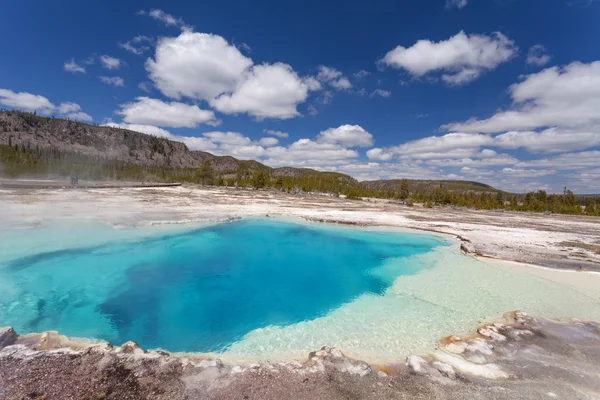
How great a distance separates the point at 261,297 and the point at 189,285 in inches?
148

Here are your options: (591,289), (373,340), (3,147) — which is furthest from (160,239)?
(3,147)

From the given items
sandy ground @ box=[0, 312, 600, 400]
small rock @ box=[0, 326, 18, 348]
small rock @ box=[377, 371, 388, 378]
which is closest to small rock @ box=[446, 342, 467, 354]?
sandy ground @ box=[0, 312, 600, 400]

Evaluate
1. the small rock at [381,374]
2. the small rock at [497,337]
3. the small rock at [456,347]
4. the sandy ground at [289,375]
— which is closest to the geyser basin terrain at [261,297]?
the small rock at [456,347]

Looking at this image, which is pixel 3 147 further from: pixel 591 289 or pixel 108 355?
pixel 591 289

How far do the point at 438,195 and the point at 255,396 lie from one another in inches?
3783

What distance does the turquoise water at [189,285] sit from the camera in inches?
370

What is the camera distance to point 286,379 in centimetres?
611

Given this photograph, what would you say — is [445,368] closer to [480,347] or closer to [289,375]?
[480,347]

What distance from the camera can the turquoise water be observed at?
9391 mm

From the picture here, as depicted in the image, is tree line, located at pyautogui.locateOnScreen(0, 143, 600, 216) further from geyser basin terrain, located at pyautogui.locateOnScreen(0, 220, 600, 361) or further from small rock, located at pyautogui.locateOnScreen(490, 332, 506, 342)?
small rock, located at pyautogui.locateOnScreen(490, 332, 506, 342)

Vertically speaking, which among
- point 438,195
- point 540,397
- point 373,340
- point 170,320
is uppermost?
point 438,195

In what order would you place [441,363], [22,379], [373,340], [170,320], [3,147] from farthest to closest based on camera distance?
[3,147]
[170,320]
[373,340]
[441,363]
[22,379]

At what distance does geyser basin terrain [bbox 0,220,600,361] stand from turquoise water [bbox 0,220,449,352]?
0.06 meters

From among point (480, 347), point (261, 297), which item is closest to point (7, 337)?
point (261, 297)
